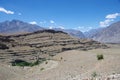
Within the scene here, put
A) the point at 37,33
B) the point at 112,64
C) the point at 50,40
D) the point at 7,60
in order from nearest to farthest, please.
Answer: the point at 112,64
the point at 7,60
the point at 50,40
the point at 37,33

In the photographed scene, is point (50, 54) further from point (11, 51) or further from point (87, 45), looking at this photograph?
point (87, 45)

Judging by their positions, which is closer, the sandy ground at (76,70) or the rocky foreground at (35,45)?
the sandy ground at (76,70)

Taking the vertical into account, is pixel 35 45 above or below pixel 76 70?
above

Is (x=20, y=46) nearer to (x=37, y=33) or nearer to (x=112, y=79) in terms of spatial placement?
(x=37, y=33)

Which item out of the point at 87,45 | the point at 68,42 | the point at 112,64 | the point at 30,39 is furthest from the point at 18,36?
the point at 112,64

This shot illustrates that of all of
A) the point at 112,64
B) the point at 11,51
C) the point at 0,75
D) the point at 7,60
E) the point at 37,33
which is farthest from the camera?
the point at 37,33

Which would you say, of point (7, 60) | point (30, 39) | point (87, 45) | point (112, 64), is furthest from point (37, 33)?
point (112, 64)

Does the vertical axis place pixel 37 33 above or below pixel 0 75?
above

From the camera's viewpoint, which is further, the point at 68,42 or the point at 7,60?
the point at 68,42

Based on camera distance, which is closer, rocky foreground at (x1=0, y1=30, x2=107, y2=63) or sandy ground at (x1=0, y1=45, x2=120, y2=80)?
sandy ground at (x1=0, y1=45, x2=120, y2=80)

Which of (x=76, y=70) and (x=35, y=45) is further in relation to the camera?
(x=35, y=45)

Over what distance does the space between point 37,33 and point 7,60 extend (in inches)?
2632

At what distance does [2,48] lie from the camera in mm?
132375

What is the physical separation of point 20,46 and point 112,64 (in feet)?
389
